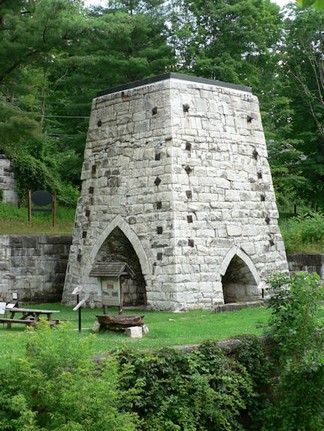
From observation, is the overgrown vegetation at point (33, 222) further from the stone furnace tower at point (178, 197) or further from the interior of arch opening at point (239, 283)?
the interior of arch opening at point (239, 283)

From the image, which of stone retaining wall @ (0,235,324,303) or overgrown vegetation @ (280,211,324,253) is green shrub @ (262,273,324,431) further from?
overgrown vegetation @ (280,211,324,253)

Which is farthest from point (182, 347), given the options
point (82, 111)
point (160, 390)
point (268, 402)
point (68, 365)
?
point (82, 111)

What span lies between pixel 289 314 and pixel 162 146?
17.7 ft

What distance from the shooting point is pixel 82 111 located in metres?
22.4

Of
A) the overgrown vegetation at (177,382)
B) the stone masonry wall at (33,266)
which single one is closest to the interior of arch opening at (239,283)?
the stone masonry wall at (33,266)

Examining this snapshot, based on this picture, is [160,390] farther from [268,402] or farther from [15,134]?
[15,134]

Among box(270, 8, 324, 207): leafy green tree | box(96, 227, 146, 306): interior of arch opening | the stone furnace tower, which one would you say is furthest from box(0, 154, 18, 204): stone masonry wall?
box(270, 8, 324, 207): leafy green tree

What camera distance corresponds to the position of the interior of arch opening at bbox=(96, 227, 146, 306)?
49.2 ft

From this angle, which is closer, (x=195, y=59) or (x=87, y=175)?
(x=87, y=175)

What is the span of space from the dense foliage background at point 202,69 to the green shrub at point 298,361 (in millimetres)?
9140

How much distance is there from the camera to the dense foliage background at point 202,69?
19719 millimetres

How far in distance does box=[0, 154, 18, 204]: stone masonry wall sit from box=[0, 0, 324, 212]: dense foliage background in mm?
216

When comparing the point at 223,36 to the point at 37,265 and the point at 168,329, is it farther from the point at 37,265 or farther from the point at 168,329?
the point at 168,329

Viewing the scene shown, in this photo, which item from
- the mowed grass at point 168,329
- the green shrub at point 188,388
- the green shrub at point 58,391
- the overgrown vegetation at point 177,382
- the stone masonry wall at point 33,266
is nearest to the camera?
the green shrub at point 58,391
